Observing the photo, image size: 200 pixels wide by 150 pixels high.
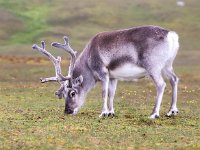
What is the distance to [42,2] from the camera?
99.8 m

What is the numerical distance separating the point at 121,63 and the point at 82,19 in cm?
6702

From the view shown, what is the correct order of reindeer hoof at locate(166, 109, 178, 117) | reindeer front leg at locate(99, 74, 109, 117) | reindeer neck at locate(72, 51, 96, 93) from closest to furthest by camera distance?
reindeer front leg at locate(99, 74, 109, 117) < reindeer hoof at locate(166, 109, 178, 117) < reindeer neck at locate(72, 51, 96, 93)

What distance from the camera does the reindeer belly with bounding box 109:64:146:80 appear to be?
61.5 feet

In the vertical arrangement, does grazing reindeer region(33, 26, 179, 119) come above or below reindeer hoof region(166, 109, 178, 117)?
above

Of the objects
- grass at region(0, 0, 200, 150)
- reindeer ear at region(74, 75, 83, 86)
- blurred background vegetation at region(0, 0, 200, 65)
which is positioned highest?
reindeer ear at region(74, 75, 83, 86)

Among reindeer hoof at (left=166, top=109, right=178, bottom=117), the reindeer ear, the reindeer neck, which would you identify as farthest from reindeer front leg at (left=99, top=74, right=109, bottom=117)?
reindeer hoof at (left=166, top=109, right=178, bottom=117)

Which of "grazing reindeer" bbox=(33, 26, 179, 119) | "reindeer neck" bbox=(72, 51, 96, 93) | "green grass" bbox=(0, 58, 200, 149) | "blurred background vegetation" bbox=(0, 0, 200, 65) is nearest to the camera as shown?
"green grass" bbox=(0, 58, 200, 149)

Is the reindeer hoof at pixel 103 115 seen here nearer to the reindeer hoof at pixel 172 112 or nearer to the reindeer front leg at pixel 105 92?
the reindeer front leg at pixel 105 92

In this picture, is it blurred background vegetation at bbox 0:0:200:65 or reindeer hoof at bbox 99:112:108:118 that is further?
blurred background vegetation at bbox 0:0:200:65

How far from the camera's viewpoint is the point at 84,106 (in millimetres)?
24172

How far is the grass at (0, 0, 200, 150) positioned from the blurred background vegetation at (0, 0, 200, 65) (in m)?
0.15

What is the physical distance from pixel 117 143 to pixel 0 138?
3.04 meters

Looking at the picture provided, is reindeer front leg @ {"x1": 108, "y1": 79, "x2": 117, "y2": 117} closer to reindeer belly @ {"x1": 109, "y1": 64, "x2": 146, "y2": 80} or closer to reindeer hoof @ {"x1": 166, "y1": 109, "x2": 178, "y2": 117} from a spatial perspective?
reindeer belly @ {"x1": 109, "y1": 64, "x2": 146, "y2": 80}

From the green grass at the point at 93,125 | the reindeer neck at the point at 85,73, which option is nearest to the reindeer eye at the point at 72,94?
the reindeer neck at the point at 85,73
